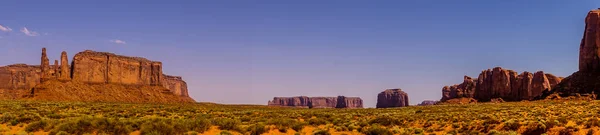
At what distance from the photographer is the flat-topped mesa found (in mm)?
125500

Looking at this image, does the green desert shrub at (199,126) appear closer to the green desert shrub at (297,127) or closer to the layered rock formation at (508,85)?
the green desert shrub at (297,127)

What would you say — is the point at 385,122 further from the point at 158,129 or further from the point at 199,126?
the point at 158,129

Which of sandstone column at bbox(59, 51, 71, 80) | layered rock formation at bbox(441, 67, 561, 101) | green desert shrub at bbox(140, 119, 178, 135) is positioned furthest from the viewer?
sandstone column at bbox(59, 51, 71, 80)

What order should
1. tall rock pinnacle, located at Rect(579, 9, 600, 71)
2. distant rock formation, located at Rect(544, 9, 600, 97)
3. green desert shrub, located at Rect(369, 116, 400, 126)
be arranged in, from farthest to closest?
tall rock pinnacle, located at Rect(579, 9, 600, 71) → distant rock formation, located at Rect(544, 9, 600, 97) → green desert shrub, located at Rect(369, 116, 400, 126)

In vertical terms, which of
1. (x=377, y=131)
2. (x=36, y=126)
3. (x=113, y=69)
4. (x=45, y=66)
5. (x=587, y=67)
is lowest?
(x=377, y=131)

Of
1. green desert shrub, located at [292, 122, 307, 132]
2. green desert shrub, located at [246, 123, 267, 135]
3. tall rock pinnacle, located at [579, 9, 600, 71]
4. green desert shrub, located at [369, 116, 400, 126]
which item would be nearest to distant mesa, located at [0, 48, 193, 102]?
green desert shrub, located at [292, 122, 307, 132]

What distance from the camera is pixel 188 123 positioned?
2316 centimetres

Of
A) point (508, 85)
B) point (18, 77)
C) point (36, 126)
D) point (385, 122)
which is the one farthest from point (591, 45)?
point (18, 77)

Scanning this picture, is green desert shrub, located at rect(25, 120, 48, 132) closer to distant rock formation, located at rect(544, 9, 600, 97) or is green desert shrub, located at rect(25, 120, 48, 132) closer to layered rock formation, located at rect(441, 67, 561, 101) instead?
distant rock formation, located at rect(544, 9, 600, 97)

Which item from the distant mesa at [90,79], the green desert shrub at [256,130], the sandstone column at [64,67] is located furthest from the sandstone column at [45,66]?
the green desert shrub at [256,130]

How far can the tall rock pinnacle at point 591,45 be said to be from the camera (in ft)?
260

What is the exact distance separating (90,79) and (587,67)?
12837 cm

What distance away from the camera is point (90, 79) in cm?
12506

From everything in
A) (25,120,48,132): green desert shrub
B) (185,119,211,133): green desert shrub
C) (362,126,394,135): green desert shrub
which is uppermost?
(25,120,48,132): green desert shrub
